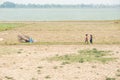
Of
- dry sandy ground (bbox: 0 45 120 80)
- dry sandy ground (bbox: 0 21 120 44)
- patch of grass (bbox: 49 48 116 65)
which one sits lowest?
dry sandy ground (bbox: 0 21 120 44)

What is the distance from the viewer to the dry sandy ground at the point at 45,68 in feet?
58.3

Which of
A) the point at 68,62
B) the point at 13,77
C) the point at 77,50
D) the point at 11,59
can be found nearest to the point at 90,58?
the point at 68,62

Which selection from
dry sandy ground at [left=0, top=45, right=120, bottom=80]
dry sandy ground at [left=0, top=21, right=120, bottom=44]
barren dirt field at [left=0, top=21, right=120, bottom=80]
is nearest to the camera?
dry sandy ground at [left=0, top=45, right=120, bottom=80]

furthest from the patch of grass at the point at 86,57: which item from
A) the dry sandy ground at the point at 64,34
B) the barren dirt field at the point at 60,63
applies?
the dry sandy ground at the point at 64,34

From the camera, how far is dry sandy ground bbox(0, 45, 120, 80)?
17.8 metres

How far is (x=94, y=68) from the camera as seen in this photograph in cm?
1988

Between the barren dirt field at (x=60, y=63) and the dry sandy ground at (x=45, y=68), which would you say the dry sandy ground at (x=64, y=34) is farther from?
the dry sandy ground at (x=45, y=68)

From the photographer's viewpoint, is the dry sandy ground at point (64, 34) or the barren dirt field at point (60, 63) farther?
the dry sandy ground at point (64, 34)

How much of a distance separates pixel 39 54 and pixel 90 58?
4484mm

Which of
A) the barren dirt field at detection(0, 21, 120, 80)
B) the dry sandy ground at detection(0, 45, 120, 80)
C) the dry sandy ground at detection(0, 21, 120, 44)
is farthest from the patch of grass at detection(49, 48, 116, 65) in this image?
the dry sandy ground at detection(0, 21, 120, 44)

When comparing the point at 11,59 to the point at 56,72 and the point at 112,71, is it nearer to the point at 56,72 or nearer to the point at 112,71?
the point at 56,72

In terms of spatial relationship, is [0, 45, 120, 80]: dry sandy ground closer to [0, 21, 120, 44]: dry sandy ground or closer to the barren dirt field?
the barren dirt field

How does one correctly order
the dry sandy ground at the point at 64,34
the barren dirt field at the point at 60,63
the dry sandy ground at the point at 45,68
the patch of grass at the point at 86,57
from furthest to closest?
1. the dry sandy ground at the point at 64,34
2. the patch of grass at the point at 86,57
3. the barren dirt field at the point at 60,63
4. the dry sandy ground at the point at 45,68

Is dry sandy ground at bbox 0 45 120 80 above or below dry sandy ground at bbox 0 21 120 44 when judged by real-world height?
above
